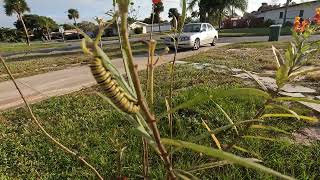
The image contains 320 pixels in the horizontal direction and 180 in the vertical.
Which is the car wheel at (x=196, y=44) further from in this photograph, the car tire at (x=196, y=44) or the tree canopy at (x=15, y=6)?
the tree canopy at (x=15, y=6)

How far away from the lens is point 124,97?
0.50 meters

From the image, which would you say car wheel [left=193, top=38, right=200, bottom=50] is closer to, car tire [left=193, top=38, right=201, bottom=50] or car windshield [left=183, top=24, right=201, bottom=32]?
car tire [left=193, top=38, right=201, bottom=50]

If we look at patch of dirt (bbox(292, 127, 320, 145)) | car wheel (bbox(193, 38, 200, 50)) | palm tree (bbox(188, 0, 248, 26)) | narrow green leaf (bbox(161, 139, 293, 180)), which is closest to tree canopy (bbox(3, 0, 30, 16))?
narrow green leaf (bbox(161, 139, 293, 180))

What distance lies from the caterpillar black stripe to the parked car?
13.8 meters

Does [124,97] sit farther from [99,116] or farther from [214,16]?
[214,16]

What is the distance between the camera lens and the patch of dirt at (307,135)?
11.2 feet

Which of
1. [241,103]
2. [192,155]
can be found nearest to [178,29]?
[192,155]

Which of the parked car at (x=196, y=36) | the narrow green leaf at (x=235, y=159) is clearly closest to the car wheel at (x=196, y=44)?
the parked car at (x=196, y=36)

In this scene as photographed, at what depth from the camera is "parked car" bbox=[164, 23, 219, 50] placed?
15.1 metres

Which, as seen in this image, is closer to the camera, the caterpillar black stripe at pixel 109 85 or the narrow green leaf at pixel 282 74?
the caterpillar black stripe at pixel 109 85

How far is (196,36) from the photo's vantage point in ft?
51.0

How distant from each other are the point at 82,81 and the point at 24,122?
159 inches

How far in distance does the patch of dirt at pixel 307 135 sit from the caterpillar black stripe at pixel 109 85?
10.8 ft


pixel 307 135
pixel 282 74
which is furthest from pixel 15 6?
pixel 282 74
